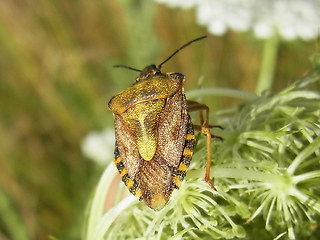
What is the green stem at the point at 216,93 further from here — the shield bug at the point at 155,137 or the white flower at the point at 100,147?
the white flower at the point at 100,147

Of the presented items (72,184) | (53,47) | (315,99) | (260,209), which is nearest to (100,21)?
(53,47)

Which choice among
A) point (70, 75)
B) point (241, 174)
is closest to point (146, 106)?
point (241, 174)

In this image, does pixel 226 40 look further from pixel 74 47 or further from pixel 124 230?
pixel 124 230

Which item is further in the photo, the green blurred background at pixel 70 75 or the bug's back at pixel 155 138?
the green blurred background at pixel 70 75

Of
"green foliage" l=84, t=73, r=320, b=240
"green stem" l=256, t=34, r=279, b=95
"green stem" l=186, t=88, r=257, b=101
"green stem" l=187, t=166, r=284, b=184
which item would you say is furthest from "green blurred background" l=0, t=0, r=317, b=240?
"green stem" l=187, t=166, r=284, b=184

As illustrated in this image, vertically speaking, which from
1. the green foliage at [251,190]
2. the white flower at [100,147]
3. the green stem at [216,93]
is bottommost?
the green foliage at [251,190]

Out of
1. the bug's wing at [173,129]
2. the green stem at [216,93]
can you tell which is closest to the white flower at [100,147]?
the green stem at [216,93]
